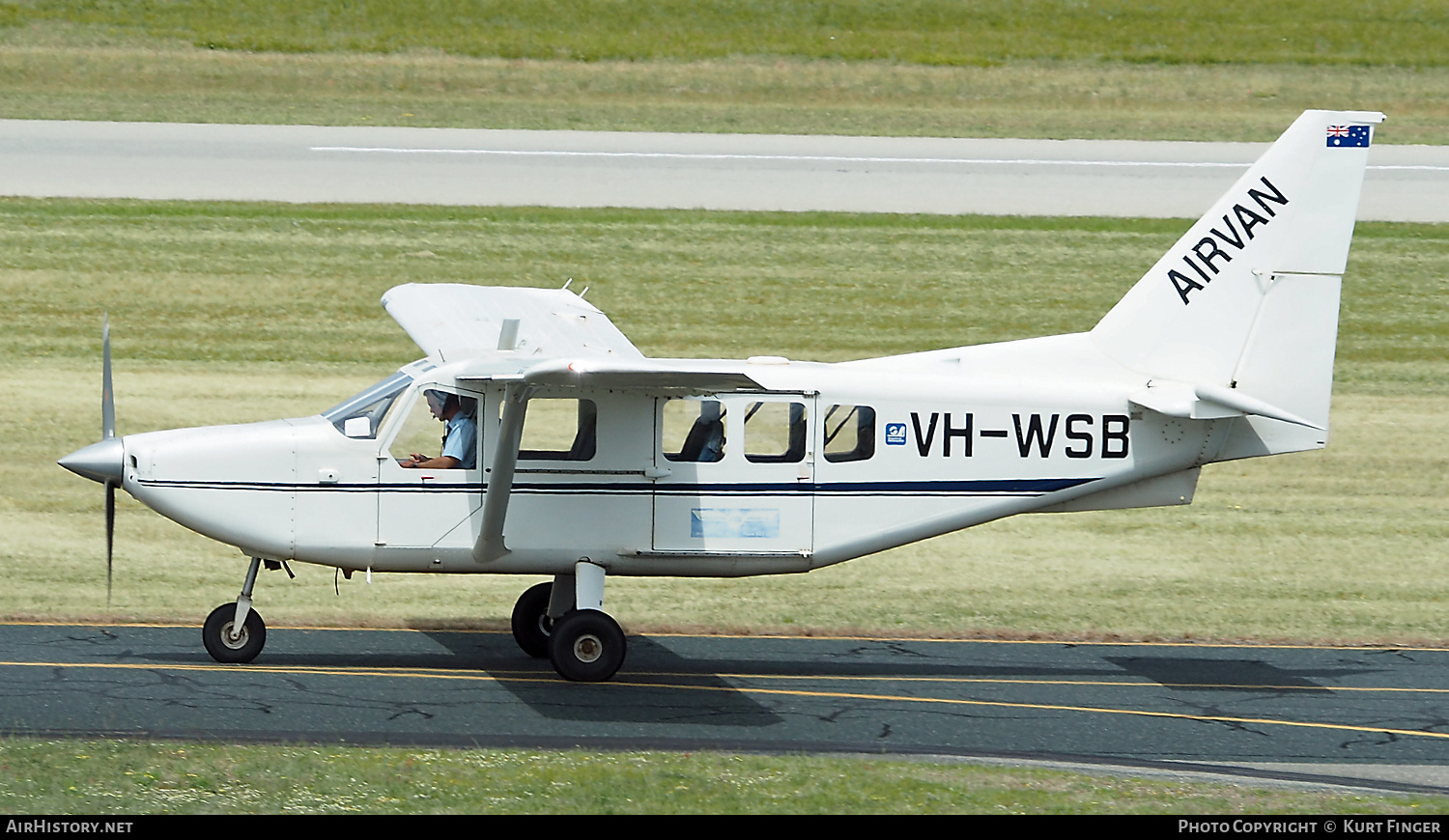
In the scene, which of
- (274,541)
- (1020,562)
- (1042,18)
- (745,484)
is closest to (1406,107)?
(1042,18)

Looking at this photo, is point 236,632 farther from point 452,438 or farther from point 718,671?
point 718,671

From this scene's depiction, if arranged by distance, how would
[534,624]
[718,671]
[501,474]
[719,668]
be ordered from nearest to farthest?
1. [501,474]
2. [718,671]
3. [719,668]
4. [534,624]

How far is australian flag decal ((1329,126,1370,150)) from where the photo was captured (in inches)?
526

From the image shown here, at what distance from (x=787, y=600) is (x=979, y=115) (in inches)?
630

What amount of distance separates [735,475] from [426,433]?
7.69 feet

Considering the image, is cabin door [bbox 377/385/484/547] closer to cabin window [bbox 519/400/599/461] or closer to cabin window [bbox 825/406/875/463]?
cabin window [bbox 519/400/599/461]

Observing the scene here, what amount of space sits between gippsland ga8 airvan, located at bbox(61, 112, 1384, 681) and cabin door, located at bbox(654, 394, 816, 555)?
2 centimetres

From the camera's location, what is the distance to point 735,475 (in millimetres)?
12969

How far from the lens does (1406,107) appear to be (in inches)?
1228

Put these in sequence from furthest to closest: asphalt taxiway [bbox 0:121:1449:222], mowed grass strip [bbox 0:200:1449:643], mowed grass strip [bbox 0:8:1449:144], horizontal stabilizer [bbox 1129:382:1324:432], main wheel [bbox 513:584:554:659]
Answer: mowed grass strip [bbox 0:8:1449:144] < asphalt taxiway [bbox 0:121:1449:222] < mowed grass strip [bbox 0:200:1449:643] < main wheel [bbox 513:584:554:659] < horizontal stabilizer [bbox 1129:382:1324:432]

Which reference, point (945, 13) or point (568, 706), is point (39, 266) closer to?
point (568, 706)

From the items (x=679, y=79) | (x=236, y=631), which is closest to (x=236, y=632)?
(x=236, y=631)

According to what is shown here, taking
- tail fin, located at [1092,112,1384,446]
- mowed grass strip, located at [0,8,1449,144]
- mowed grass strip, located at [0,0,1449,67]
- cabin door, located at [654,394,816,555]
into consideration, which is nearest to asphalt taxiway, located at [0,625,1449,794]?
cabin door, located at [654,394,816,555]

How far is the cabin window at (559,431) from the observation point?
42.1ft
